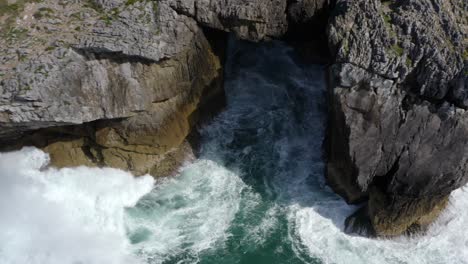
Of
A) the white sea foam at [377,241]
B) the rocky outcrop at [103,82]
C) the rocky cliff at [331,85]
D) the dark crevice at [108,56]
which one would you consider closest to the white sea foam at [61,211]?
the rocky outcrop at [103,82]

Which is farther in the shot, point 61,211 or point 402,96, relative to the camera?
point 61,211

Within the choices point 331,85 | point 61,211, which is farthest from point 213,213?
point 331,85

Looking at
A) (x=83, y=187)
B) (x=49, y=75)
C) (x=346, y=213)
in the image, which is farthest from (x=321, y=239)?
(x=49, y=75)

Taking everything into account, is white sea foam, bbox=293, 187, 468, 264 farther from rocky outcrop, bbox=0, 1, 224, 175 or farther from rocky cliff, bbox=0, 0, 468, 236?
rocky outcrop, bbox=0, 1, 224, 175

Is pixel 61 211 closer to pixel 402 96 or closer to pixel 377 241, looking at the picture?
pixel 377 241

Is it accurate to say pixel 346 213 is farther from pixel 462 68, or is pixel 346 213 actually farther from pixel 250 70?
pixel 250 70

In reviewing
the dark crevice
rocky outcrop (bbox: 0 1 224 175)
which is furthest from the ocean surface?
the dark crevice
